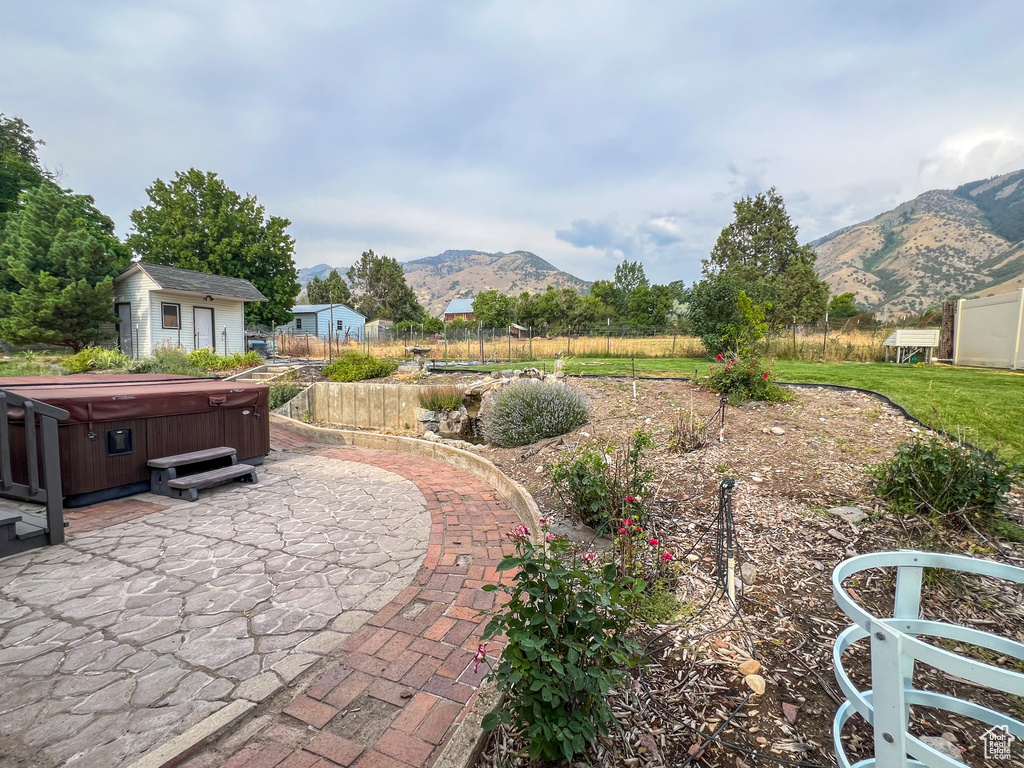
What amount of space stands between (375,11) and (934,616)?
27.5 feet

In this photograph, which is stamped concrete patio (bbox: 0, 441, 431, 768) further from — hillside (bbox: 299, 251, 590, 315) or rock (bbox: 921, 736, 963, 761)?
hillside (bbox: 299, 251, 590, 315)

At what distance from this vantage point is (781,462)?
4254mm

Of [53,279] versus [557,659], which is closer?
[557,659]

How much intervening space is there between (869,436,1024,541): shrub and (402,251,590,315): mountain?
114 meters

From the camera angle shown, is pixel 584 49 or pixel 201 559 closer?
pixel 201 559

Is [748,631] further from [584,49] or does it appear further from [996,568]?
[584,49]

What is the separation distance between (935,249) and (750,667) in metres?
99.2

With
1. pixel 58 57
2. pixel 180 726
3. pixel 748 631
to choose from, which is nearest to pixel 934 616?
pixel 748 631

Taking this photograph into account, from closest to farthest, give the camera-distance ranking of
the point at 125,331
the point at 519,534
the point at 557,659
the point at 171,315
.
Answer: the point at 557,659 → the point at 519,534 → the point at 125,331 → the point at 171,315

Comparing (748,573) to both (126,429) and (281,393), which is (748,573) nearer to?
(126,429)

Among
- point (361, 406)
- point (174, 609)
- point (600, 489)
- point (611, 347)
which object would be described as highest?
point (611, 347)

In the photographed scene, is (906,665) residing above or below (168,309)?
below

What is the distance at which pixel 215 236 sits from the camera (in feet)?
81.4

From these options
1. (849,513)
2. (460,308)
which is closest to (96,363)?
(849,513)
